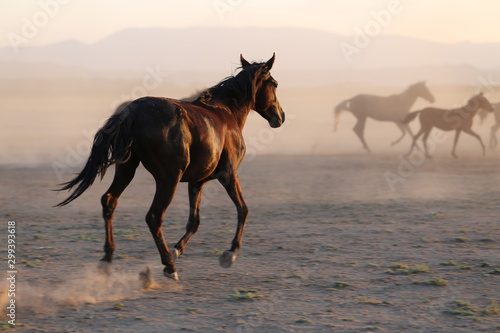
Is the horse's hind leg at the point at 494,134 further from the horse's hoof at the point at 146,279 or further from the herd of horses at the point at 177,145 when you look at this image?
the horse's hoof at the point at 146,279

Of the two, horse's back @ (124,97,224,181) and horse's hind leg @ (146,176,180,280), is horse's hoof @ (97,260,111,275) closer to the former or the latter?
horse's hind leg @ (146,176,180,280)

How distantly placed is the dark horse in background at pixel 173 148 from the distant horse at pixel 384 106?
59.0 ft

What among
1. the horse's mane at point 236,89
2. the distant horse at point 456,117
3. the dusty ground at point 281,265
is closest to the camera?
the dusty ground at point 281,265

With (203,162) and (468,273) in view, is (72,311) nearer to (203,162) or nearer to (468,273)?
(203,162)

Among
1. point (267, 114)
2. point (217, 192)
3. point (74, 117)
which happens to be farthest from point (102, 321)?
point (74, 117)

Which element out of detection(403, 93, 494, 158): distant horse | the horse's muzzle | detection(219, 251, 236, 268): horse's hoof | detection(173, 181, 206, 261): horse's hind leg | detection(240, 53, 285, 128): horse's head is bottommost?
detection(219, 251, 236, 268): horse's hoof

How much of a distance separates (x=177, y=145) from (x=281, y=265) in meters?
1.80

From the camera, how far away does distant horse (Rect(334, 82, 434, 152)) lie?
23.4 m

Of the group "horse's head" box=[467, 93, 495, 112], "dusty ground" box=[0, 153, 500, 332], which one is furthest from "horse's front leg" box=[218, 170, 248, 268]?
"horse's head" box=[467, 93, 495, 112]

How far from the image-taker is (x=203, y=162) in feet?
16.7

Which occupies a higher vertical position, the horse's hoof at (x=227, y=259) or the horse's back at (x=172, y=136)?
the horse's back at (x=172, y=136)

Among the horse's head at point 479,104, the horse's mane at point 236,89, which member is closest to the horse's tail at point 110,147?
the horse's mane at point 236,89

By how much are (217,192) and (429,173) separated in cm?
598

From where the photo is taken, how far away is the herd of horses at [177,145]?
15.5 feet
